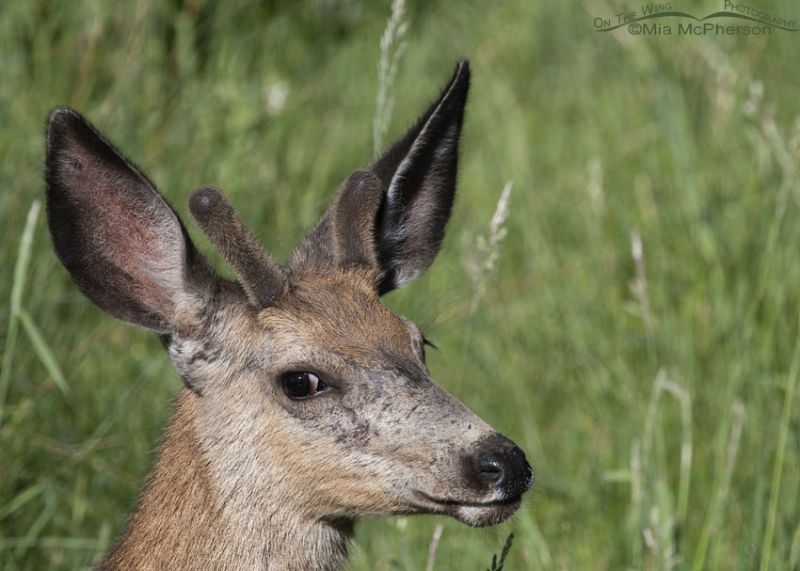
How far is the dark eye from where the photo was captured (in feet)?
14.3

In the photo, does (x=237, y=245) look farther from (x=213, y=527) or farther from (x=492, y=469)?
(x=492, y=469)

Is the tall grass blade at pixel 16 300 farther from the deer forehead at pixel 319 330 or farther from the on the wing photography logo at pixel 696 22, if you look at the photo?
the on the wing photography logo at pixel 696 22

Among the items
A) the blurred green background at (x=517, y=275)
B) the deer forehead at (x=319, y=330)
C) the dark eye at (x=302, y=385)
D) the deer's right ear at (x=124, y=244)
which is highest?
the deer's right ear at (x=124, y=244)

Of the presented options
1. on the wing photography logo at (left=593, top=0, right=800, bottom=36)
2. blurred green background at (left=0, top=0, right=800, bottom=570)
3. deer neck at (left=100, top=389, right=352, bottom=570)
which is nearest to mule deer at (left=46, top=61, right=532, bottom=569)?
deer neck at (left=100, top=389, right=352, bottom=570)

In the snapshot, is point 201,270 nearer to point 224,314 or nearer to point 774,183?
point 224,314

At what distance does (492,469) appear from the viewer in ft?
13.2

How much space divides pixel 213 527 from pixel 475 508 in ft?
2.57

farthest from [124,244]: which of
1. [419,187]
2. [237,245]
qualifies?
[419,187]

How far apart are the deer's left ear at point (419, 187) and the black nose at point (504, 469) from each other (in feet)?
3.54

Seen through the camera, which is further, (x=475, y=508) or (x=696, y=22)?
(x=696, y=22)

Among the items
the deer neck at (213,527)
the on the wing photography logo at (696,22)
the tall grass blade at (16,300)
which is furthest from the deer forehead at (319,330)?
the on the wing photography logo at (696,22)

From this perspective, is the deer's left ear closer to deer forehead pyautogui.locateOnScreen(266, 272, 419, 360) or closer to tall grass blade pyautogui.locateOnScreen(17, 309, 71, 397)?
deer forehead pyautogui.locateOnScreen(266, 272, 419, 360)

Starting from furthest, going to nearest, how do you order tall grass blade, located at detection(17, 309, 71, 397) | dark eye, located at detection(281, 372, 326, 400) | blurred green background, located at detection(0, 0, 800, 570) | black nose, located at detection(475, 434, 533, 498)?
blurred green background, located at detection(0, 0, 800, 570)
tall grass blade, located at detection(17, 309, 71, 397)
dark eye, located at detection(281, 372, 326, 400)
black nose, located at detection(475, 434, 533, 498)

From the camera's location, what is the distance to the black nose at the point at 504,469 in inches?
158
